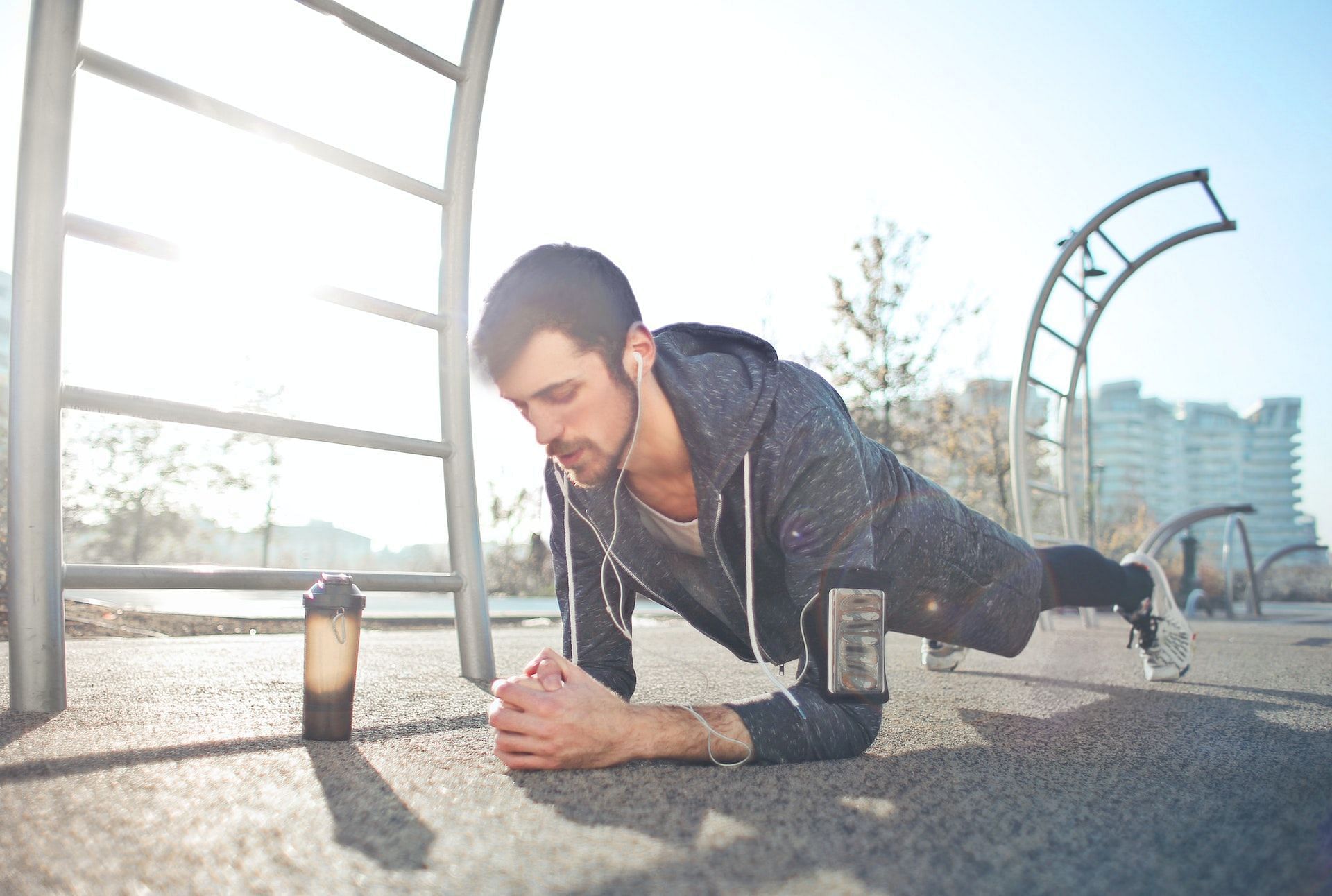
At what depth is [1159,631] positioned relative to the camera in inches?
107

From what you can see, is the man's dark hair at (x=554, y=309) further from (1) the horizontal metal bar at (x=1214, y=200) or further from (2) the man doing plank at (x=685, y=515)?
(1) the horizontal metal bar at (x=1214, y=200)

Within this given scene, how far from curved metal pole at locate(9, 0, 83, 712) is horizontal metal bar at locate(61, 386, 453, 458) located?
48 mm

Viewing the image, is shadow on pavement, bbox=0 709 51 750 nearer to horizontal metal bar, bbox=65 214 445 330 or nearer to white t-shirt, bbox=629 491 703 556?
horizontal metal bar, bbox=65 214 445 330

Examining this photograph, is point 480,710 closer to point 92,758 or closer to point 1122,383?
point 92,758

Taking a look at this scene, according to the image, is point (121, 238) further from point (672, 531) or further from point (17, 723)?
point (672, 531)

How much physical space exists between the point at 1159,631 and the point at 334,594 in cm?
254

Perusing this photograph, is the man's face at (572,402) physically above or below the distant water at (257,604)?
above

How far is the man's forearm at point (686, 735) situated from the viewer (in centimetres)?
116

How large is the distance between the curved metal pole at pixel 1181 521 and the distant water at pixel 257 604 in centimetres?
381

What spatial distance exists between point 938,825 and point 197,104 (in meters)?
1.68

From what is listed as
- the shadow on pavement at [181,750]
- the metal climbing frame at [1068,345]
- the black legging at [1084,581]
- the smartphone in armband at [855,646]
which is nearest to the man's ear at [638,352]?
the smartphone in armband at [855,646]

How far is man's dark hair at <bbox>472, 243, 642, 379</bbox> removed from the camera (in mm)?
1533

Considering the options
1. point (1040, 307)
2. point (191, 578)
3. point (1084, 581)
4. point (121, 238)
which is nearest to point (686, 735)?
point (191, 578)

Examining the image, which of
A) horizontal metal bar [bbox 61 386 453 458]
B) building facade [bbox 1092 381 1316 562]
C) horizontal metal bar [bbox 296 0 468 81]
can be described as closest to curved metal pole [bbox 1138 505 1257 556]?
horizontal metal bar [bbox 296 0 468 81]
